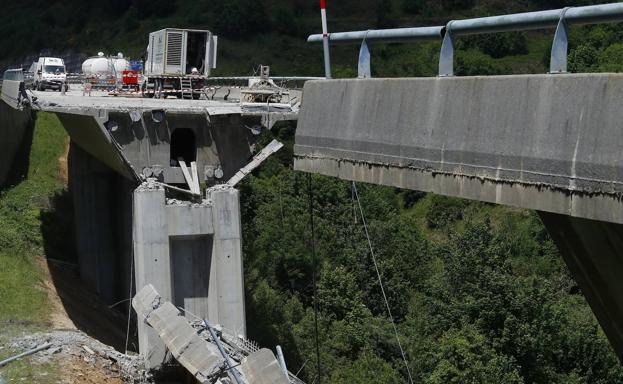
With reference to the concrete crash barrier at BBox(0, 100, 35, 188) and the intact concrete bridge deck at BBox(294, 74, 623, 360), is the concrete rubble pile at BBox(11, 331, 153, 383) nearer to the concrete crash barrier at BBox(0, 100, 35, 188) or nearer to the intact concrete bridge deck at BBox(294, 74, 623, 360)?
the intact concrete bridge deck at BBox(294, 74, 623, 360)

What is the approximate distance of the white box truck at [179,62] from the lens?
128 ft

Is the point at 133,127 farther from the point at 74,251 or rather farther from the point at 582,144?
the point at 582,144

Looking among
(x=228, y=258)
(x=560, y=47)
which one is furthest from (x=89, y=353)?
(x=560, y=47)

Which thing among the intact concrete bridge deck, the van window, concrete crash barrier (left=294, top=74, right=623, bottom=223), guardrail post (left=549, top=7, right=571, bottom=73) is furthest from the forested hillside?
guardrail post (left=549, top=7, right=571, bottom=73)

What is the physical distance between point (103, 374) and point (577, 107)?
65.2ft

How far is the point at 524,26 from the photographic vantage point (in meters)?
8.72

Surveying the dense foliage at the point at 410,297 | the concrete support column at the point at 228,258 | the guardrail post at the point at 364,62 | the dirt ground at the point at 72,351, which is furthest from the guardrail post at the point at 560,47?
the dense foliage at the point at 410,297

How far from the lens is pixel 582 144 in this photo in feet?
26.6

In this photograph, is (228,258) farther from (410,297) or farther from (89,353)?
(410,297)

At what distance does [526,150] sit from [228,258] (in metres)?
20.9

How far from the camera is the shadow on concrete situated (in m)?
32.8

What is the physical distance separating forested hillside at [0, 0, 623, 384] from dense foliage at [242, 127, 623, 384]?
59 mm

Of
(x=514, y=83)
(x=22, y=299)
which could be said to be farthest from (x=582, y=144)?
(x=22, y=299)

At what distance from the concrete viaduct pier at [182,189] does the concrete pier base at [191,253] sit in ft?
0.08
